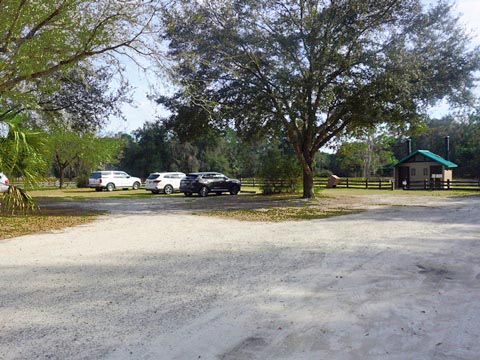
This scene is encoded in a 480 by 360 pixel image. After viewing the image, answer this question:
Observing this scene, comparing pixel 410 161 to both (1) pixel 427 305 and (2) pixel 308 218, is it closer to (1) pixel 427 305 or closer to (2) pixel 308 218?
(2) pixel 308 218

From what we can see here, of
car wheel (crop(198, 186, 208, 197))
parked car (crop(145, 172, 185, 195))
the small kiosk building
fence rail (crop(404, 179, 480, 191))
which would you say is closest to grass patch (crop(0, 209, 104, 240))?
car wheel (crop(198, 186, 208, 197))

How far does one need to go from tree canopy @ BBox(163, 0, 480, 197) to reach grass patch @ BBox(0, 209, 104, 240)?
6562mm

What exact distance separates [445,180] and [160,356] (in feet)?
117

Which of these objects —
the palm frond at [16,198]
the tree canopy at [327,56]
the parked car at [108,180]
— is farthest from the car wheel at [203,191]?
the palm frond at [16,198]

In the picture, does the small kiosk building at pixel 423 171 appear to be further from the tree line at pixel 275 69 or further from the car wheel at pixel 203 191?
the car wheel at pixel 203 191

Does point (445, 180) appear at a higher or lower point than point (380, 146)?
lower

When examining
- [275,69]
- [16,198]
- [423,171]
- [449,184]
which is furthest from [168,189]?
[423,171]

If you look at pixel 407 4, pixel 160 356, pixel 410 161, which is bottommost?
pixel 160 356

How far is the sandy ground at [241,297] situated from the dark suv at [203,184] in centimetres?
1623

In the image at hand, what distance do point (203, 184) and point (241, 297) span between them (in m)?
21.1

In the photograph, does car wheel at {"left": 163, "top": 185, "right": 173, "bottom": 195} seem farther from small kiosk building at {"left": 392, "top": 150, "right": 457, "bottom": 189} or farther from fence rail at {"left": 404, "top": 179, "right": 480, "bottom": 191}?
fence rail at {"left": 404, "top": 179, "right": 480, "bottom": 191}

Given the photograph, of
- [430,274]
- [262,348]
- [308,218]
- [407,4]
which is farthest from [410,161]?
[262,348]

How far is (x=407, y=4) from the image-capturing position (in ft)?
55.3

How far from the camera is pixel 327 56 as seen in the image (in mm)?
16828
